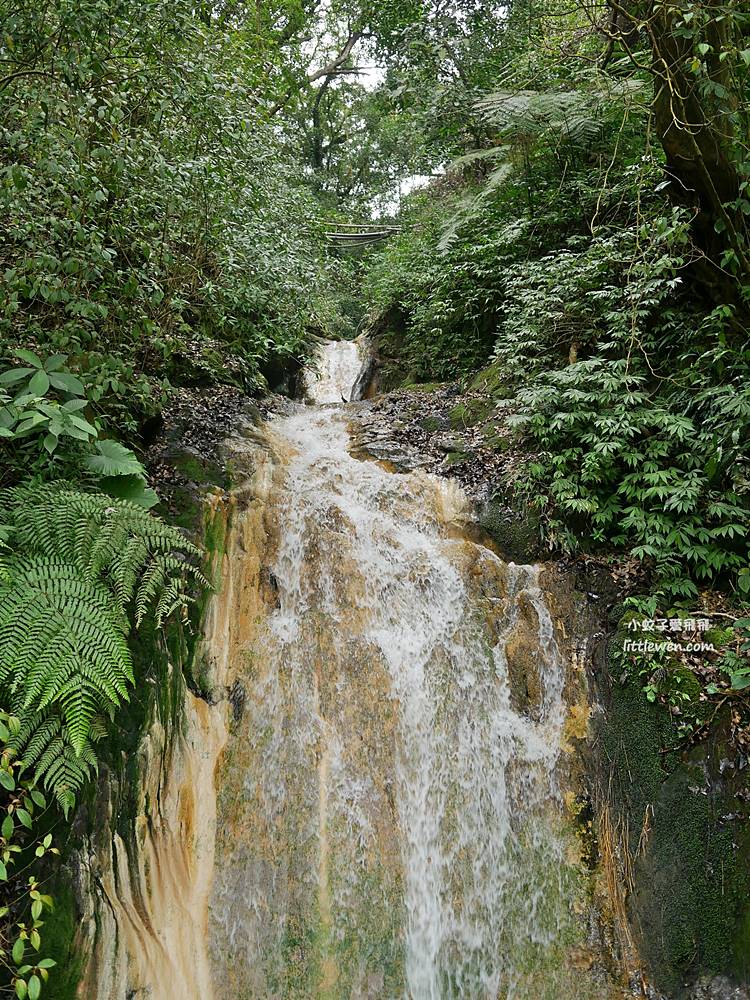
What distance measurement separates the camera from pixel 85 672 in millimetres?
3137

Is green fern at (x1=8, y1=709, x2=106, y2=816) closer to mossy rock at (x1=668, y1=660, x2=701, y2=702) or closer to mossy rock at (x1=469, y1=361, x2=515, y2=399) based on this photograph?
mossy rock at (x1=668, y1=660, x2=701, y2=702)

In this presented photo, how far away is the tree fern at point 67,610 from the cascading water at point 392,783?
1.43 m

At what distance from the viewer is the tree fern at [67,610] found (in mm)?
3053

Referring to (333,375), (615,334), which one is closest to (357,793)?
(615,334)

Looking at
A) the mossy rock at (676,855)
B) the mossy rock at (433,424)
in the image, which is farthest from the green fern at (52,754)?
the mossy rock at (433,424)

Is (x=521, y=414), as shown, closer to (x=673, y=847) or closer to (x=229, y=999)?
(x=673, y=847)

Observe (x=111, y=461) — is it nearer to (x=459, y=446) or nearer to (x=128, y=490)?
(x=128, y=490)

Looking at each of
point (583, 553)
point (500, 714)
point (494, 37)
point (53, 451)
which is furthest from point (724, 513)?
point (494, 37)

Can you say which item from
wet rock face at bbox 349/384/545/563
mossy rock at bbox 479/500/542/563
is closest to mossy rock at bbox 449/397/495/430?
wet rock face at bbox 349/384/545/563

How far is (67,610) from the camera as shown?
3.28 metres

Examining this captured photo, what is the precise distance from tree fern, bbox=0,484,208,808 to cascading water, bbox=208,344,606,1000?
1431mm

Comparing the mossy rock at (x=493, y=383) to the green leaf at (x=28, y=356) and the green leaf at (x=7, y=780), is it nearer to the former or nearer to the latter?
the green leaf at (x=28, y=356)

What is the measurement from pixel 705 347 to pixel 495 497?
2.26 m

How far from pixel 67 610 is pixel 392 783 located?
2722 mm
